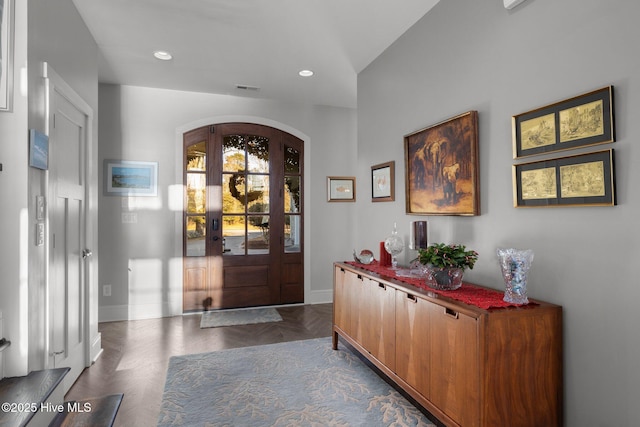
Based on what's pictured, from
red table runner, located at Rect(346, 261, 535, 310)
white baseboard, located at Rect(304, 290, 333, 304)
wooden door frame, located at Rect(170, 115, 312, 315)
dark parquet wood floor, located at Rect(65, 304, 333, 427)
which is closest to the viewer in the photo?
red table runner, located at Rect(346, 261, 535, 310)

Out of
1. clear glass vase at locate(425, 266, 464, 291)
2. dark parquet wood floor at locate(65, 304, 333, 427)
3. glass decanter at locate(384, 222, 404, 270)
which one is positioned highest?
glass decanter at locate(384, 222, 404, 270)

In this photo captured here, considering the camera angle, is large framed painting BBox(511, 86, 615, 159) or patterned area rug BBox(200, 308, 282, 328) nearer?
large framed painting BBox(511, 86, 615, 159)

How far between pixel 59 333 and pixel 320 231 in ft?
10.6

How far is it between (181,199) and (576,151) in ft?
13.2

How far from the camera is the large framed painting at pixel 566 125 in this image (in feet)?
4.97

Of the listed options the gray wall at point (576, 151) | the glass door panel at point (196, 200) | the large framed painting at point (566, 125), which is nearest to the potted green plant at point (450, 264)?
the gray wall at point (576, 151)

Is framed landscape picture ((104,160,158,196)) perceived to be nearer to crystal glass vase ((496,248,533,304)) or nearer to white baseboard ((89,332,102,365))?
white baseboard ((89,332,102,365))

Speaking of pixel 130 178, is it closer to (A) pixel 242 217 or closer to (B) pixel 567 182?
(A) pixel 242 217

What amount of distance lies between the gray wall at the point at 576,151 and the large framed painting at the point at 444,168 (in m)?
0.06

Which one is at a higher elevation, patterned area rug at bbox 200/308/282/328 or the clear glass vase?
the clear glass vase

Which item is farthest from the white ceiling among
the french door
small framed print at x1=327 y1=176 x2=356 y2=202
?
small framed print at x1=327 y1=176 x2=356 y2=202

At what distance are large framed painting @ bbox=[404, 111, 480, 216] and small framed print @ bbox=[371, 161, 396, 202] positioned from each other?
25 centimetres

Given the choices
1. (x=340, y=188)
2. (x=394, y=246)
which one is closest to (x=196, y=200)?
(x=340, y=188)

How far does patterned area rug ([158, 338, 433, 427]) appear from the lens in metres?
2.13
